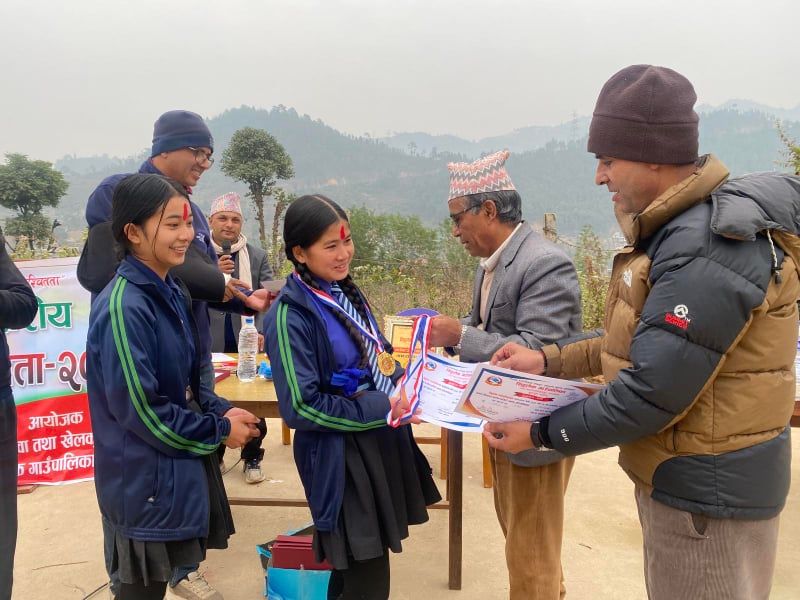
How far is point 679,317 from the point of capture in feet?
3.69

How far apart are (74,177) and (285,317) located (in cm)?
11670

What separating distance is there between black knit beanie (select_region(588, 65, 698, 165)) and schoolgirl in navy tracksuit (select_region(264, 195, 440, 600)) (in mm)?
932

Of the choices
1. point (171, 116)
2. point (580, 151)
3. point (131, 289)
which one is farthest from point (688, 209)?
point (580, 151)

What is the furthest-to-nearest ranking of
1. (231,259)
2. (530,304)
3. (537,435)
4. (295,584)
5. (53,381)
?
(231,259) → (53,381) → (295,584) → (530,304) → (537,435)

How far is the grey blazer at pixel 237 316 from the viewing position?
4.11 m

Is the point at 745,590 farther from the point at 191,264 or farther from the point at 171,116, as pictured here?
the point at 171,116

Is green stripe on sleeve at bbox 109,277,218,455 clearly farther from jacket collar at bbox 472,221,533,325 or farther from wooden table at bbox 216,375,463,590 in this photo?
jacket collar at bbox 472,221,533,325

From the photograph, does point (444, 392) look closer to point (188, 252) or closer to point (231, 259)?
point (188, 252)

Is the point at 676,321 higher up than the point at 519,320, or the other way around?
the point at 676,321

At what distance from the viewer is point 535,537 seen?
2.00 metres

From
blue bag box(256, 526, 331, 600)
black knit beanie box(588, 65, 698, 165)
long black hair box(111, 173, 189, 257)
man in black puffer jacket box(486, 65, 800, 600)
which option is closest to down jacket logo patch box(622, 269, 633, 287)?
man in black puffer jacket box(486, 65, 800, 600)

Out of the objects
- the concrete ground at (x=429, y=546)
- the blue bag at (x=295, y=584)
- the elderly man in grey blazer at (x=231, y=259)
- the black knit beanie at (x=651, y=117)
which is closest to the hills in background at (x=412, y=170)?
the elderly man in grey blazer at (x=231, y=259)

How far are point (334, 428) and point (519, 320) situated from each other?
0.75 m

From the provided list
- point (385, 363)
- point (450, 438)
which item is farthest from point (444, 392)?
point (450, 438)
